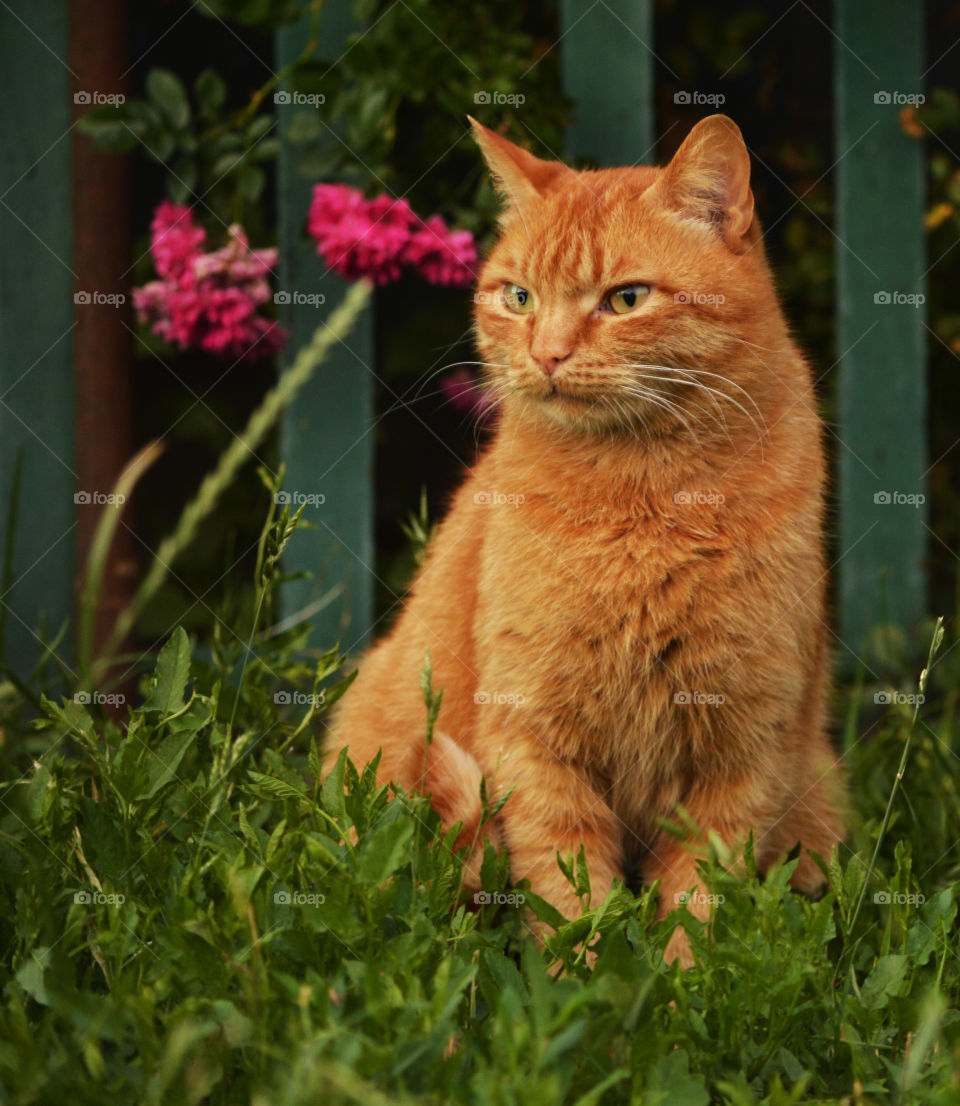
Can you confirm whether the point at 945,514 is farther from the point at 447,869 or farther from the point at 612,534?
the point at 447,869

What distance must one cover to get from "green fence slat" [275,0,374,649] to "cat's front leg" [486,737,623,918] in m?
1.11

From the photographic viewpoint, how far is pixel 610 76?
9.58 ft

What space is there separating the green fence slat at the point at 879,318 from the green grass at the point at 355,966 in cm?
139

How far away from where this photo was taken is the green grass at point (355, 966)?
1152 mm

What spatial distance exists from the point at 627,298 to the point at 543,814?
0.85 metres

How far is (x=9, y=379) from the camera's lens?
9.87 ft

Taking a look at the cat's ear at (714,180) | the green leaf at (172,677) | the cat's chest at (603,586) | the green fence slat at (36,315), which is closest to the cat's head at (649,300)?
the cat's ear at (714,180)

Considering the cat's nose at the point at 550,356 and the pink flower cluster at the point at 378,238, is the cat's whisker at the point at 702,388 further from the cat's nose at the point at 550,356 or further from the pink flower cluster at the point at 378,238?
the pink flower cluster at the point at 378,238

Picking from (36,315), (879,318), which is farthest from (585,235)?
(36,315)

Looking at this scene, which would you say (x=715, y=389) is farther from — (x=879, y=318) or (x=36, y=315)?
(x=36, y=315)

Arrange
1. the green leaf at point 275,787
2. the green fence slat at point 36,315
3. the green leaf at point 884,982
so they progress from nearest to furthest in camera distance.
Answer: the green leaf at point 884,982 < the green leaf at point 275,787 < the green fence slat at point 36,315

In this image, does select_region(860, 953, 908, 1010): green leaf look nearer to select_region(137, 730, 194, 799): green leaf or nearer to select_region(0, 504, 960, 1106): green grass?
select_region(0, 504, 960, 1106): green grass

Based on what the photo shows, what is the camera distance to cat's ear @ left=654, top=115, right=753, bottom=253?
1.87m

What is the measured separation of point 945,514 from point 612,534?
2443 millimetres
